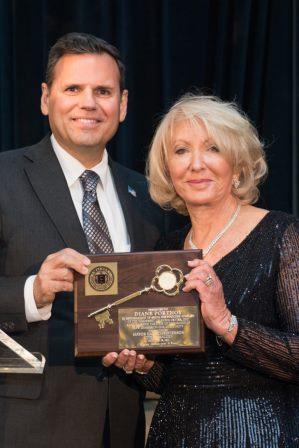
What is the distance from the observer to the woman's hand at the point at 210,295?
2088 mm

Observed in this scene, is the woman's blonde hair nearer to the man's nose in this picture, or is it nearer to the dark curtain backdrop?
the man's nose

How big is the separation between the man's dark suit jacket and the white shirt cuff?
0.05 feet

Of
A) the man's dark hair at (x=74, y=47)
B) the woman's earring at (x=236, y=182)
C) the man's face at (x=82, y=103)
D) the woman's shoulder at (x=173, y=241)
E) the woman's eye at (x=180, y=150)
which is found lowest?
the woman's shoulder at (x=173, y=241)

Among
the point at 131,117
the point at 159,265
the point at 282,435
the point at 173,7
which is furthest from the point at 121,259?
the point at 173,7

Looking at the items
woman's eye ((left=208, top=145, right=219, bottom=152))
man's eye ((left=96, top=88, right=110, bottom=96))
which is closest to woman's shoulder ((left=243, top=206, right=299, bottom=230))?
woman's eye ((left=208, top=145, right=219, bottom=152))

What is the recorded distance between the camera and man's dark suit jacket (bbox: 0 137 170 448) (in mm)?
2400

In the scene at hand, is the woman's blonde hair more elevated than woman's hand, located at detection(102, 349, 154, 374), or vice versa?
the woman's blonde hair

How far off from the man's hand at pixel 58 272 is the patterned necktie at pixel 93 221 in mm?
282

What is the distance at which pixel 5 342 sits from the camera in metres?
2.24

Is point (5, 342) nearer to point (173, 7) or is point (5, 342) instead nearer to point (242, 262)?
point (242, 262)

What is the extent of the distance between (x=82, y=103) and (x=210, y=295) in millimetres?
873

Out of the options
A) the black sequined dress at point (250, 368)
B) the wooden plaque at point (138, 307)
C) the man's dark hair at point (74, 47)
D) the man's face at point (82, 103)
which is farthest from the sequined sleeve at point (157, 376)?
the man's dark hair at point (74, 47)

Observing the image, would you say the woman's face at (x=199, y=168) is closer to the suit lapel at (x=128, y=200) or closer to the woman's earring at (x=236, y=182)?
the woman's earring at (x=236, y=182)

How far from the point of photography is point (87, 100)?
266 centimetres
